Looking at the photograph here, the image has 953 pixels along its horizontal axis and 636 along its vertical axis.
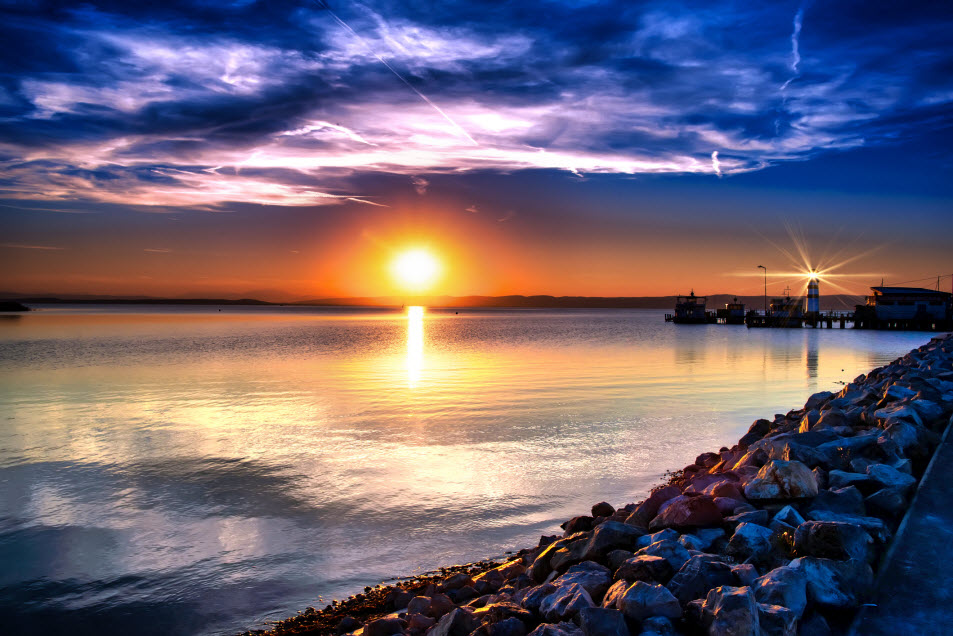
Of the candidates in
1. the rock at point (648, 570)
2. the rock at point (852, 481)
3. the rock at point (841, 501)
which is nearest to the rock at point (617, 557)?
the rock at point (648, 570)

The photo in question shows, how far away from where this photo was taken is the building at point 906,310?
7019cm

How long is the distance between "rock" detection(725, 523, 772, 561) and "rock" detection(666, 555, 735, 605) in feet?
1.49

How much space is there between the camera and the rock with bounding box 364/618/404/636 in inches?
159

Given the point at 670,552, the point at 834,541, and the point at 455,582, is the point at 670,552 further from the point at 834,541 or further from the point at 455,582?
the point at 455,582

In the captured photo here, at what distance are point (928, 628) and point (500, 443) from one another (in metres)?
8.32

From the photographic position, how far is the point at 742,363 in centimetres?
2938

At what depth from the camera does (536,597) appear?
146 inches

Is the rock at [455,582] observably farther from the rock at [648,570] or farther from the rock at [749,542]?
the rock at [749,542]

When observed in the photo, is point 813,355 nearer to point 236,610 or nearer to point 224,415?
point 224,415

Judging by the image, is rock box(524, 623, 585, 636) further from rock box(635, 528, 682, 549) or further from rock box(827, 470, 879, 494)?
rock box(827, 470, 879, 494)

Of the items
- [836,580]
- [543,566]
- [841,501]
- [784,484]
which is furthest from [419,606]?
[841,501]

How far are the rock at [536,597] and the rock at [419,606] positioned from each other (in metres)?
0.84

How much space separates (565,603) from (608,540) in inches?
45.0

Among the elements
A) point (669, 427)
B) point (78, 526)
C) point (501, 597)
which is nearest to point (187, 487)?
point (78, 526)
